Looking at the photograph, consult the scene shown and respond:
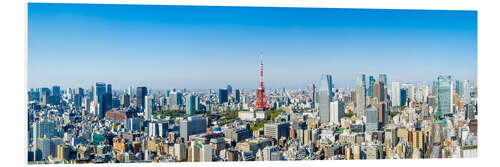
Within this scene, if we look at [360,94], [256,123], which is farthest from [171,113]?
[360,94]

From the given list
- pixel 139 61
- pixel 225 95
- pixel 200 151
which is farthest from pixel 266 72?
pixel 139 61

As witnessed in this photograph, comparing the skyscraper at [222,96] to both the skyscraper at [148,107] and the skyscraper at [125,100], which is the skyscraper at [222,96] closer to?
the skyscraper at [148,107]

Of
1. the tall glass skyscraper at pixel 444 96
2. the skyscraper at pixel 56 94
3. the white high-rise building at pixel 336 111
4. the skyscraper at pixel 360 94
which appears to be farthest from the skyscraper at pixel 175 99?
the tall glass skyscraper at pixel 444 96

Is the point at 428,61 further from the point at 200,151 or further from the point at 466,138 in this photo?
the point at 200,151

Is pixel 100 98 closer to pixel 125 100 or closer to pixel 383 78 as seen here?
pixel 125 100

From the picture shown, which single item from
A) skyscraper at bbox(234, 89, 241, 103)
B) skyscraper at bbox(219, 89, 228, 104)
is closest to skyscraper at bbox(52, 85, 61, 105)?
skyscraper at bbox(219, 89, 228, 104)

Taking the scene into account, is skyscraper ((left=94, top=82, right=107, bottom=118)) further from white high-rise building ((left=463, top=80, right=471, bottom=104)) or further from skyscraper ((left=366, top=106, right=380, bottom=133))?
white high-rise building ((left=463, top=80, right=471, bottom=104))
